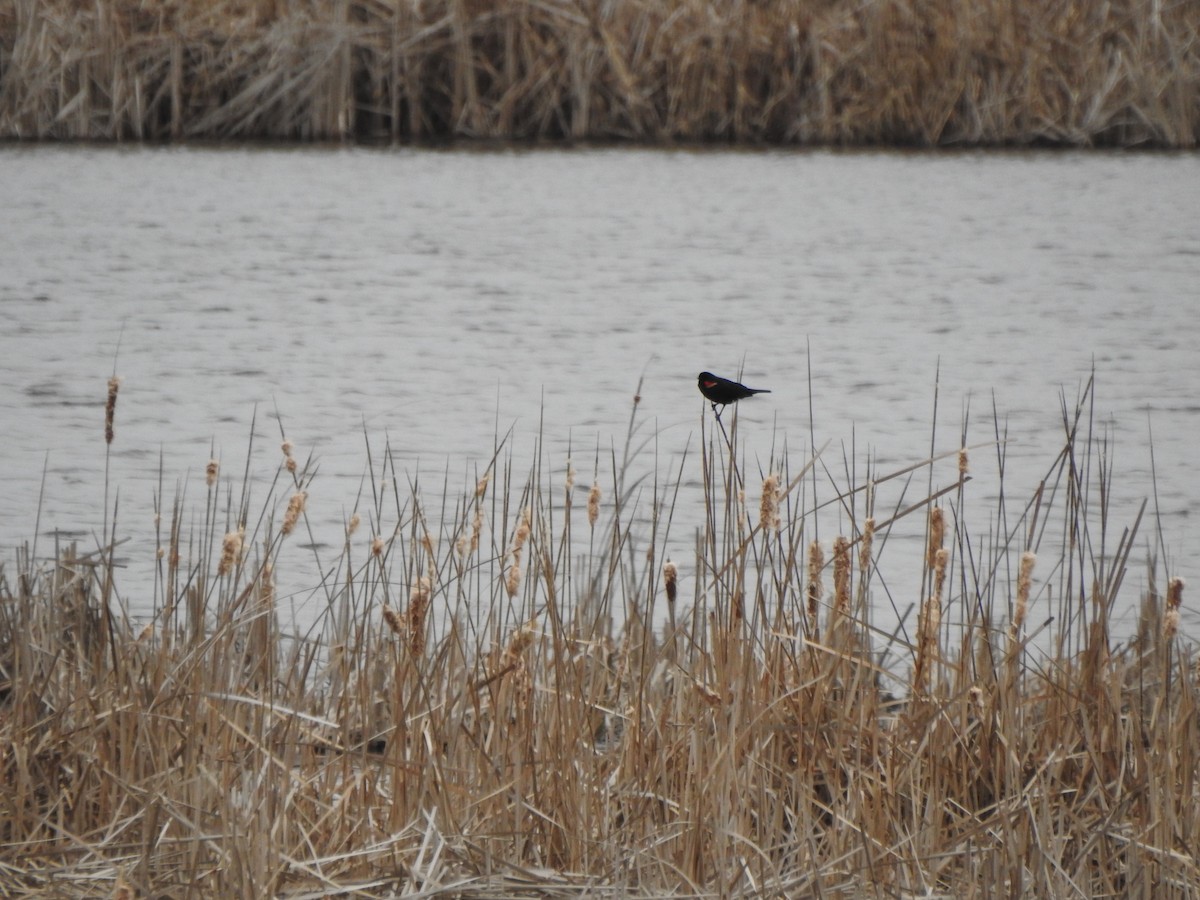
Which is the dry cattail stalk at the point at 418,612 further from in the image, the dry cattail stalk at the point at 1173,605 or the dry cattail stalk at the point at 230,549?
the dry cattail stalk at the point at 1173,605

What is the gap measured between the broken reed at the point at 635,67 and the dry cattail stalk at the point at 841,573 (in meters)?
9.23

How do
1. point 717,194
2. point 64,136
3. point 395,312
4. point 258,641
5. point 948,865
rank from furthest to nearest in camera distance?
1. point 64,136
2. point 717,194
3. point 395,312
4. point 258,641
5. point 948,865

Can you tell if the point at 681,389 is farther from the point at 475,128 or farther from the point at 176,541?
the point at 475,128

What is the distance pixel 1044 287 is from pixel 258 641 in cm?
570

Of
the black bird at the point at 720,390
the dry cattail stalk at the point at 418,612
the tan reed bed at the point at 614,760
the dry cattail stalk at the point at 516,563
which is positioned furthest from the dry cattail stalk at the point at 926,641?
the dry cattail stalk at the point at 418,612

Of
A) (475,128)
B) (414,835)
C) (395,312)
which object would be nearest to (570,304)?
(395,312)

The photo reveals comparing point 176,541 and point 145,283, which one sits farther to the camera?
point 145,283

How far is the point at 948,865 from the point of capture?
2.20 m

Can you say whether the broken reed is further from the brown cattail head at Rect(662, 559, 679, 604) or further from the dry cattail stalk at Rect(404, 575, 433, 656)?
the brown cattail head at Rect(662, 559, 679, 604)

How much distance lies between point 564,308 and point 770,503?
5.19 meters

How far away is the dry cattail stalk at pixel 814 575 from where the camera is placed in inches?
88.7

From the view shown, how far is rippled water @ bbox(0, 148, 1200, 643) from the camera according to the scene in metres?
4.86

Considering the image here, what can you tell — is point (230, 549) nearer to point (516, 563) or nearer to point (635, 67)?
point (516, 563)

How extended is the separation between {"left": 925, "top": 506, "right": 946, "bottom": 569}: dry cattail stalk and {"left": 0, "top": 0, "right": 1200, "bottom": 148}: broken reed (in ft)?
29.9
